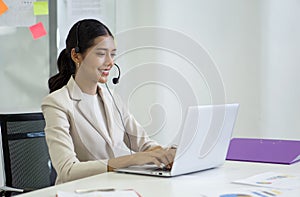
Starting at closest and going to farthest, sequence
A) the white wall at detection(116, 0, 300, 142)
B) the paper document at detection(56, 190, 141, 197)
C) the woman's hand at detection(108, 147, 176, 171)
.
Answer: the paper document at detection(56, 190, 141, 197), the woman's hand at detection(108, 147, 176, 171), the white wall at detection(116, 0, 300, 142)

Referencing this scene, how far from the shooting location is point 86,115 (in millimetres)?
1891

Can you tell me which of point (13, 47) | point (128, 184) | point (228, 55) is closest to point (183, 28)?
point (228, 55)

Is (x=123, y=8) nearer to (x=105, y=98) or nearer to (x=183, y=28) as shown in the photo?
(x=183, y=28)

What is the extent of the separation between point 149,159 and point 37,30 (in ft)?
4.57

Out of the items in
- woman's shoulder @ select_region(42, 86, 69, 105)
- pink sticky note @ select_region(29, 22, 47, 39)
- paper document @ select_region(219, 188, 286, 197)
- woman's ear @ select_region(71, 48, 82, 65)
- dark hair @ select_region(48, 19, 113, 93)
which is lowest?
paper document @ select_region(219, 188, 286, 197)

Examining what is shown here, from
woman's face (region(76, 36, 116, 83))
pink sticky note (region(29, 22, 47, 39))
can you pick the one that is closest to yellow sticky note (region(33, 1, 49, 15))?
pink sticky note (region(29, 22, 47, 39))

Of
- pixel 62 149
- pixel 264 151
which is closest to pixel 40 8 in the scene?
pixel 62 149

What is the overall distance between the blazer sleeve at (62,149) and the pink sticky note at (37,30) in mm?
988

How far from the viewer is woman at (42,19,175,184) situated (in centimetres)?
173

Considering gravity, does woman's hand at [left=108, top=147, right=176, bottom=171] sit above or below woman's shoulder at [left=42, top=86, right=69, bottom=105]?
below

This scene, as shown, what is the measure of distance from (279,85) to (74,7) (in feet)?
4.01

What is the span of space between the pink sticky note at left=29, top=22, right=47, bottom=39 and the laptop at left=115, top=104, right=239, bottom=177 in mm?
1317

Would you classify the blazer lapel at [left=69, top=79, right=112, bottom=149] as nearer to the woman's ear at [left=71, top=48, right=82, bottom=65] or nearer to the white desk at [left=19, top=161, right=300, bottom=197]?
the woman's ear at [left=71, top=48, right=82, bottom=65]

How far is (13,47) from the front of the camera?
2672mm
